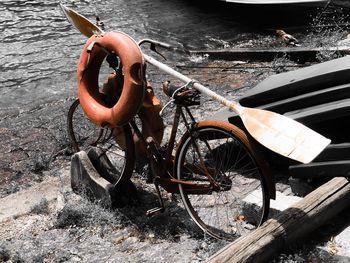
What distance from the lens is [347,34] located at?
470 inches

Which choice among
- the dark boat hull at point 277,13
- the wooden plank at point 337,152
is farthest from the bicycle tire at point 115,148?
the dark boat hull at point 277,13

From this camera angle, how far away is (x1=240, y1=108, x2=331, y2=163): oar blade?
3.60 m

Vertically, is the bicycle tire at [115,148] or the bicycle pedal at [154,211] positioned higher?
the bicycle tire at [115,148]

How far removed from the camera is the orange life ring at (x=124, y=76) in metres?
4.48

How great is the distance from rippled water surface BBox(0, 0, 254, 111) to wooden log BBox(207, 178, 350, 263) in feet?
23.5

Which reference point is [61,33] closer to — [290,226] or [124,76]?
[124,76]

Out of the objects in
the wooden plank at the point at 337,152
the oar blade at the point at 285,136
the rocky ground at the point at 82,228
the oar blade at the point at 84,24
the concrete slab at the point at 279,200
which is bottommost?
the rocky ground at the point at 82,228

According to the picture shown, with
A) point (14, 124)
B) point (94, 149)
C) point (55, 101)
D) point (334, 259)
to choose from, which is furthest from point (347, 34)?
point (334, 259)

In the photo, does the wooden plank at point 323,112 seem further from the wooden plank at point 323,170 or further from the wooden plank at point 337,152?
the wooden plank at point 323,170

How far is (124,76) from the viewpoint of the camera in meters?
4.55

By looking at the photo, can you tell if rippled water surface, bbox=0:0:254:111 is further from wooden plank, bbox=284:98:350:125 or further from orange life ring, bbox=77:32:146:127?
wooden plank, bbox=284:98:350:125

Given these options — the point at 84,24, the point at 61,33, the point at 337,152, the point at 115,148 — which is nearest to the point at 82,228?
the point at 115,148

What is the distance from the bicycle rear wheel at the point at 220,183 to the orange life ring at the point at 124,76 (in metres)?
0.58

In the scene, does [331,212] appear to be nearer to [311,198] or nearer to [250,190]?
[311,198]
